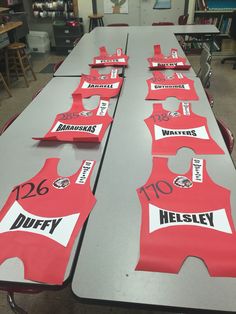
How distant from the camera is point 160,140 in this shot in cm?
122

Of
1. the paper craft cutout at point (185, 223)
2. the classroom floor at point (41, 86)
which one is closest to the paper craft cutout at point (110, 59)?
the classroom floor at point (41, 86)

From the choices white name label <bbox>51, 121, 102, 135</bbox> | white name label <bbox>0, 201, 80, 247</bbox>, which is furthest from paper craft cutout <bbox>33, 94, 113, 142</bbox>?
white name label <bbox>0, 201, 80, 247</bbox>

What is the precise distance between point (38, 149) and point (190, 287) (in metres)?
0.86

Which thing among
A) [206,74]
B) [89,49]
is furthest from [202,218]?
[89,49]

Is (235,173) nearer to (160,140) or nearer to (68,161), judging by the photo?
(160,140)

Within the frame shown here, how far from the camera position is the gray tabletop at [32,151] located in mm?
755

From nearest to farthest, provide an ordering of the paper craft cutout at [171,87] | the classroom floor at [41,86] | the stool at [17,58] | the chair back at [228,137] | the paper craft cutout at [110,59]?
the chair back at [228,137]
the classroom floor at [41,86]
the paper craft cutout at [171,87]
the paper craft cutout at [110,59]
the stool at [17,58]

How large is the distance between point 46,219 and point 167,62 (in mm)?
1778

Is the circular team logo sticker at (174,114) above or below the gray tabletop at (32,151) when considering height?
above

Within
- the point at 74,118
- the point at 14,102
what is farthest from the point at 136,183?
the point at 14,102

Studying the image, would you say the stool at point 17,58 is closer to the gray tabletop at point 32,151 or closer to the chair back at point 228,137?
the gray tabletop at point 32,151

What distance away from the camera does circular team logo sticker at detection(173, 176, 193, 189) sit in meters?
0.96

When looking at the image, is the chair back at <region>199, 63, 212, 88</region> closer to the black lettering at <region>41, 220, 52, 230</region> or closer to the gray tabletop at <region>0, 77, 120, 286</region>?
the gray tabletop at <region>0, 77, 120, 286</region>

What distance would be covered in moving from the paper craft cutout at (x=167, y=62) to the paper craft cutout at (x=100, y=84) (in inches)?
13.9
